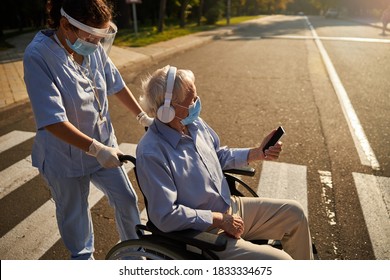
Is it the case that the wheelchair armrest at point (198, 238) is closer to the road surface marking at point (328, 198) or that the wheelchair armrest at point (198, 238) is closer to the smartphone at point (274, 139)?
the smartphone at point (274, 139)

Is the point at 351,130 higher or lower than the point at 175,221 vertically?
lower

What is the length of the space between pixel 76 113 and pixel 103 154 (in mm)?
315

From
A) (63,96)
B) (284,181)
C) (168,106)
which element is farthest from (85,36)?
(284,181)

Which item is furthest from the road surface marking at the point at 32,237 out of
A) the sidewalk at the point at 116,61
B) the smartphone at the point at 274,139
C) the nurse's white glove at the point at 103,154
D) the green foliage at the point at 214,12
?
the green foliage at the point at 214,12

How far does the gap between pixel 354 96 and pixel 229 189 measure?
221 inches

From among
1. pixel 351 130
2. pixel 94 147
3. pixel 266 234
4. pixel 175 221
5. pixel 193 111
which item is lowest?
pixel 351 130

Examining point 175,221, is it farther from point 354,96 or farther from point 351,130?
point 354,96

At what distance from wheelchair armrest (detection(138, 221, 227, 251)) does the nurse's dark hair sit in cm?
130

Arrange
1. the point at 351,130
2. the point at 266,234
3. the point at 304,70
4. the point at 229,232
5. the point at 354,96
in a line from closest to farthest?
the point at 229,232
the point at 266,234
the point at 351,130
the point at 354,96
the point at 304,70

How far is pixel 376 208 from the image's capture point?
126 inches

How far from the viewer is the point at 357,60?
10695mm

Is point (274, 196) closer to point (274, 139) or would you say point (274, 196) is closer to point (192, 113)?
point (274, 139)

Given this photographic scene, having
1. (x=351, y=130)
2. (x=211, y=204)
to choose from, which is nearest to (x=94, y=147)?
(x=211, y=204)

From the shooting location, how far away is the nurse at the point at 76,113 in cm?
185
